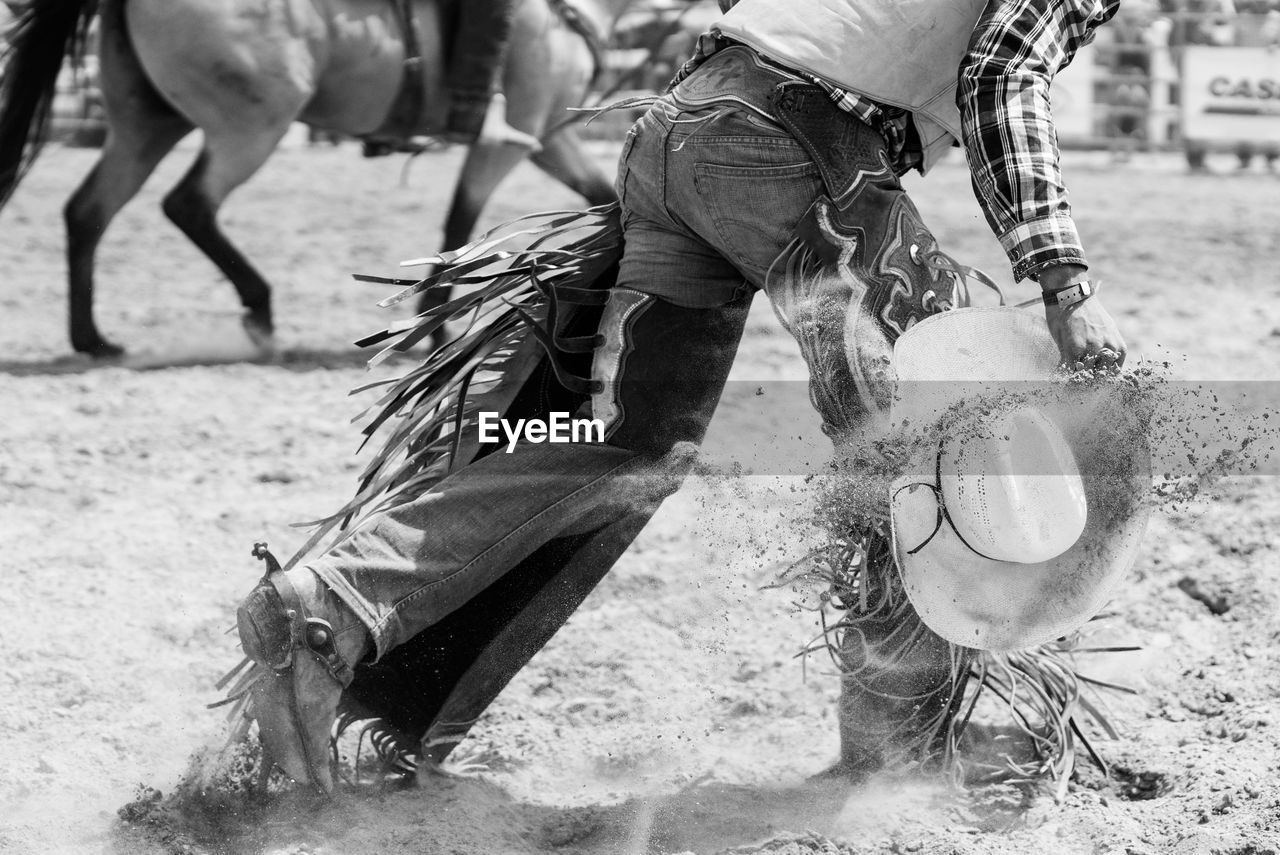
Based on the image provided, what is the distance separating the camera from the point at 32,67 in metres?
5.32

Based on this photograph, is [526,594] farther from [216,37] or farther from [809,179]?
[216,37]

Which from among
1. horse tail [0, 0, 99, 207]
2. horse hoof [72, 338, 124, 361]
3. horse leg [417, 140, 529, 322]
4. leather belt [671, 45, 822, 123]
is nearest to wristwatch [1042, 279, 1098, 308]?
leather belt [671, 45, 822, 123]

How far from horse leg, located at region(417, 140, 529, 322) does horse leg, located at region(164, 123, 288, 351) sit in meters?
0.65

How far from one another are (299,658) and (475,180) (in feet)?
12.5

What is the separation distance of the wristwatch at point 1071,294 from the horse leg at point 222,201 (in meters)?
3.79

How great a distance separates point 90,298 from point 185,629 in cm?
279

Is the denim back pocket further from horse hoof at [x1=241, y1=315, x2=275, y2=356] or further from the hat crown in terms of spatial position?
horse hoof at [x1=241, y1=315, x2=275, y2=356]

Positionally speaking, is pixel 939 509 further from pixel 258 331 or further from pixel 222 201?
pixel 222 201

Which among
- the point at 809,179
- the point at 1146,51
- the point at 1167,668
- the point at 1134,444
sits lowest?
the point at 1146,51

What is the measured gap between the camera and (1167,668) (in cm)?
277

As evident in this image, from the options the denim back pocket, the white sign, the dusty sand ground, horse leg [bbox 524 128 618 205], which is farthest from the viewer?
the white sign

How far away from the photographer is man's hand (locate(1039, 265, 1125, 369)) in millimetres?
1930

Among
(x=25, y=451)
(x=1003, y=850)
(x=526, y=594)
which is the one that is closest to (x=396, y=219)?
(x=25, y=451)

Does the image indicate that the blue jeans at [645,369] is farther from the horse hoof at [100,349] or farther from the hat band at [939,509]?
the horse hoof at [100,349]
